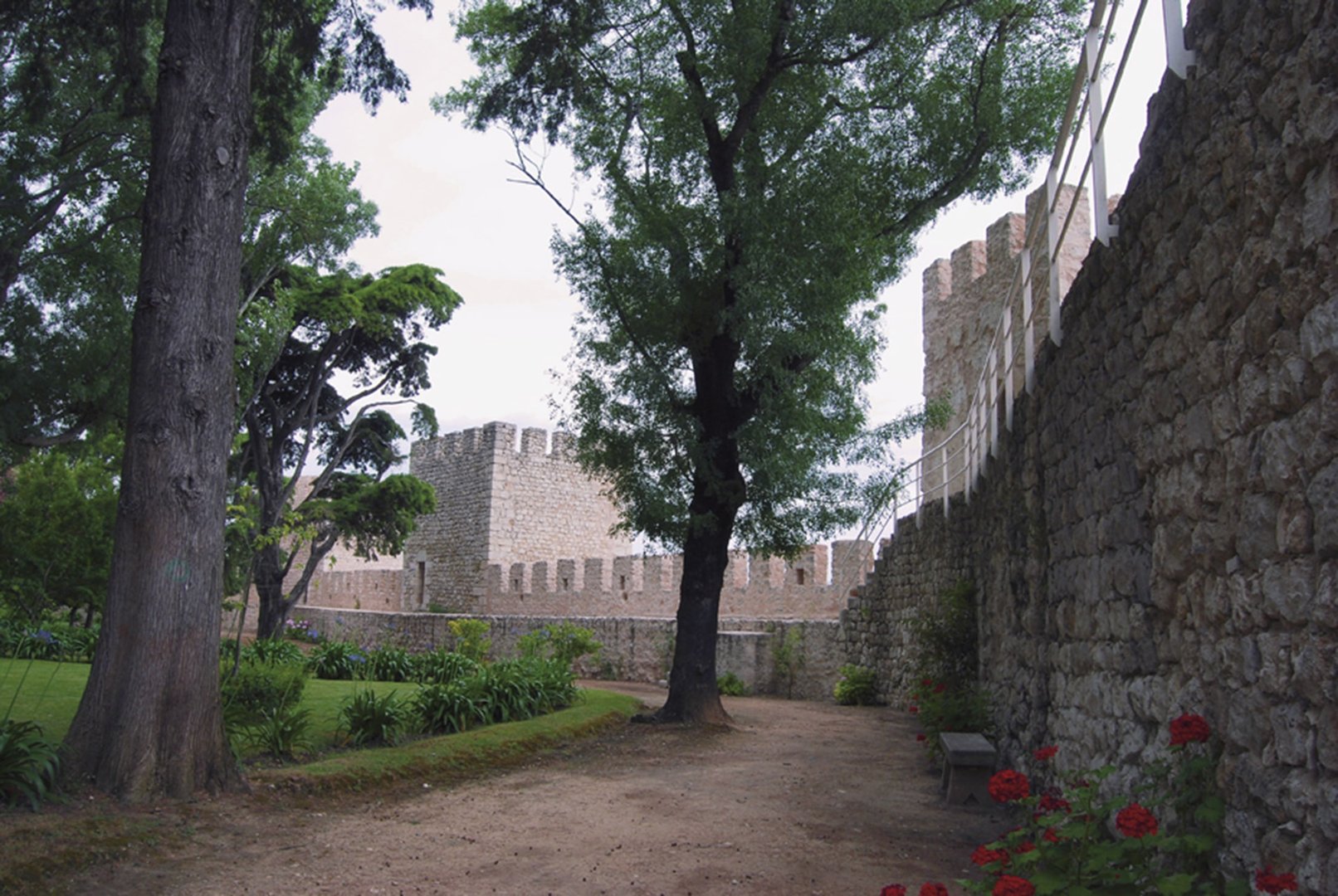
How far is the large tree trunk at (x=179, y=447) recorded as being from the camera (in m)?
5.87

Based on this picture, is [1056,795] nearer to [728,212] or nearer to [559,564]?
[728,212]

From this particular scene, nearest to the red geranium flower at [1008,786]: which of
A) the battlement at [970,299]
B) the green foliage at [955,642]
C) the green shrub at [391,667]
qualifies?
the green foliage at [955,642]

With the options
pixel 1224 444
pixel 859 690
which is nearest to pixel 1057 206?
pixel 1224 444

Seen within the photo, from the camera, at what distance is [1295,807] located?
2656mm

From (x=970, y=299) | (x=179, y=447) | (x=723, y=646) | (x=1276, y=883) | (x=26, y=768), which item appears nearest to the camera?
(x=1276, y=883)

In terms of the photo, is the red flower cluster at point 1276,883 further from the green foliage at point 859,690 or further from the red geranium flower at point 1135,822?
the green foliage at point 859,690

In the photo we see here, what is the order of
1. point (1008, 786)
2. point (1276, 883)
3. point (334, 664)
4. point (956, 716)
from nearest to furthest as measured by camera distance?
point (1276, 883) < point (1008, 786) < point (956, 716) < point (334, 664)

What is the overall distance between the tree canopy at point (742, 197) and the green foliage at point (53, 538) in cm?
870

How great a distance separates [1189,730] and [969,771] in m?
3.62

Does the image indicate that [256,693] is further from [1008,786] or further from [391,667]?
[1008,786]

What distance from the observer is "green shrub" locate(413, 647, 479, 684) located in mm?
12164

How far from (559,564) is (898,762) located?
14.4 meters

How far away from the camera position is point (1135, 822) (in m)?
2.98

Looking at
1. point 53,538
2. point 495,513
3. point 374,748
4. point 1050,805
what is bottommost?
point 374,748
